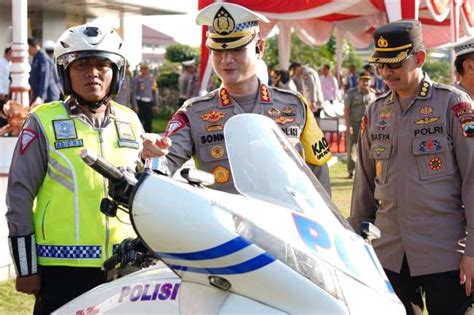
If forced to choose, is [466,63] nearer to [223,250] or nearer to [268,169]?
[268,169]

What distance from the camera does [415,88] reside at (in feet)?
14.2

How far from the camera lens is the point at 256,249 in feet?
7.86

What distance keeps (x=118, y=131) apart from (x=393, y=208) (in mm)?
1340

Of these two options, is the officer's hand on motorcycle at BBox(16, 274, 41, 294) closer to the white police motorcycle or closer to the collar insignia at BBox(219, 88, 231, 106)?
the collar insignia at BBox(219, 88, 231, 106)

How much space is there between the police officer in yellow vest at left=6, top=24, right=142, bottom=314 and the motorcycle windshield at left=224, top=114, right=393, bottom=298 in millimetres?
1217

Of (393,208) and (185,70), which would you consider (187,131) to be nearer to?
(393,208)

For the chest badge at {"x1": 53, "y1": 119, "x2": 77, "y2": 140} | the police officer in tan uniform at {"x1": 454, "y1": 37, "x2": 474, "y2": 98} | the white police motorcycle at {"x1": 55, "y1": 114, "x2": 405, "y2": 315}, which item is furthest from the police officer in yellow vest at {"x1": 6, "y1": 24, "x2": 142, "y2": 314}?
the police officer in tan uniform at {"x1": 454, "y1": 37, "x2": 474, "y2": 98}

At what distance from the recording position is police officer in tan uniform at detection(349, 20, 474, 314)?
4238mm

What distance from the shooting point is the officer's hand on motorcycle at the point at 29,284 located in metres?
3.79

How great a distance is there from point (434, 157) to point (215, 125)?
3.39ft

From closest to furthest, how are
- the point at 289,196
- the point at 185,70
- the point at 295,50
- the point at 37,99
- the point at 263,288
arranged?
the point at 263,288
the point at 289,196
the point at 37,99
the point at 185,70
the point at 295,50

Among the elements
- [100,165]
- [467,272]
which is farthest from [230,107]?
[100,165]

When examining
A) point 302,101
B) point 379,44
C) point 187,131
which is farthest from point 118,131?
point 379,44

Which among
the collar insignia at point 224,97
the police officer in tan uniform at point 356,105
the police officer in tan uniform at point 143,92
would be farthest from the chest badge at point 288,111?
the police officer in tan uniform at point 143,92
